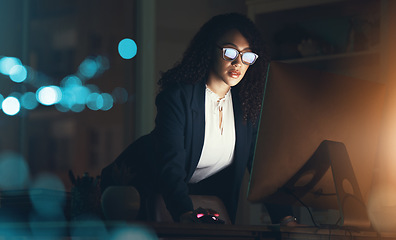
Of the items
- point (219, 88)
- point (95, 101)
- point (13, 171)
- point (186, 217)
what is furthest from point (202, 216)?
point (95, 101)

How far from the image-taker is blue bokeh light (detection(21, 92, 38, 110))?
3.88 meters

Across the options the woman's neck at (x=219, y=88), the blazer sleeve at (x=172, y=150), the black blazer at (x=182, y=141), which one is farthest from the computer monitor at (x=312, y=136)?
the woman's neck at (x=219, y=88)

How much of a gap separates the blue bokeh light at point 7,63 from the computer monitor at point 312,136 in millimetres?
2863

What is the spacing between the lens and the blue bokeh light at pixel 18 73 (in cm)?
383

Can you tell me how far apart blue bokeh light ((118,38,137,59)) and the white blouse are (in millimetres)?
2037

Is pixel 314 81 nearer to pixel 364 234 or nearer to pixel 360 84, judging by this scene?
pixel 360 84

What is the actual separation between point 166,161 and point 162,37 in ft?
7.99

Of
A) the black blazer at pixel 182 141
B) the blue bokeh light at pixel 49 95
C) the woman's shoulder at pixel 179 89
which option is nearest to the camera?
the black blazer at pixel 182 141

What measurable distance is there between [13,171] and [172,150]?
2.33 m

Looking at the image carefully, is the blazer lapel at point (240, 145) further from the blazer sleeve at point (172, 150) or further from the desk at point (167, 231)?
the desk at point (167, 231)

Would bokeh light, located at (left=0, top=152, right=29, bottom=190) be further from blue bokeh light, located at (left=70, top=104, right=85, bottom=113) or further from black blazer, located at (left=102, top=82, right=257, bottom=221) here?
black blazer, located at (left=102, top=82, right=257, bottom=221)

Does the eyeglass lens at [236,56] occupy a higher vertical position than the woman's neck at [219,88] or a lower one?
higher

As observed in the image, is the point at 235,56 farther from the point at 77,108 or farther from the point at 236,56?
the point at 77,108

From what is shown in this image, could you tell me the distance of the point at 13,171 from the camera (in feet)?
12.6
